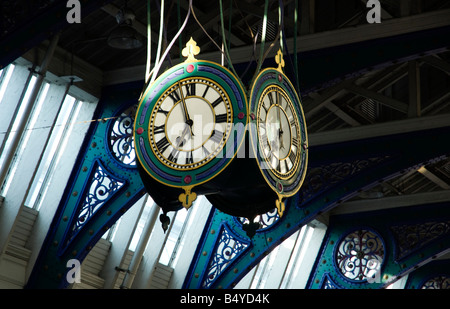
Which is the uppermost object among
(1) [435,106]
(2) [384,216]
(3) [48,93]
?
(1) [435,106]

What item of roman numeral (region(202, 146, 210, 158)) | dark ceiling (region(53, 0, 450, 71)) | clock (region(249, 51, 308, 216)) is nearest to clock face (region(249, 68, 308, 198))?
clock (region(249, 51, 308, 216))

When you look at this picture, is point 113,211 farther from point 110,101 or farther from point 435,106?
point 435,106

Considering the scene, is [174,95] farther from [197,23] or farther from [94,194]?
[94,194]

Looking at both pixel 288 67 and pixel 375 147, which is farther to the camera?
pixel 375 147

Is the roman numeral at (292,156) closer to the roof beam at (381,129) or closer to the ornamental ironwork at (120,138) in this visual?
the ornamental ironwork at (120,138)

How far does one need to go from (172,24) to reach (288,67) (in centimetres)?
157

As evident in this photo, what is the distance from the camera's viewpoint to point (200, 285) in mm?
13695

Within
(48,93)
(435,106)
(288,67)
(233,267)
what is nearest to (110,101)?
(48,93)

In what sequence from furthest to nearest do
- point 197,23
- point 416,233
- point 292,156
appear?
1. point 416,233
2. point 197,23
3. point 292,156

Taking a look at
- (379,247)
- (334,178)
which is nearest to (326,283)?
(379,247)

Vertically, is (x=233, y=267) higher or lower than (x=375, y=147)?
lower

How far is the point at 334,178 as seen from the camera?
45.7ft

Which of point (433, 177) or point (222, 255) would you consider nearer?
point (222, 255)
